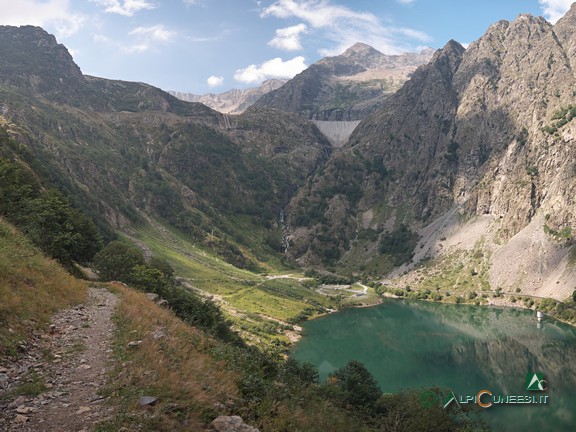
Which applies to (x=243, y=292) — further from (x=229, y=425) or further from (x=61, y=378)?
(x=229, y=425)

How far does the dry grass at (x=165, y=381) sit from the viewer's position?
11.4 metres

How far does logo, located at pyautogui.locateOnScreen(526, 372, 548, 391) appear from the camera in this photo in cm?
7219

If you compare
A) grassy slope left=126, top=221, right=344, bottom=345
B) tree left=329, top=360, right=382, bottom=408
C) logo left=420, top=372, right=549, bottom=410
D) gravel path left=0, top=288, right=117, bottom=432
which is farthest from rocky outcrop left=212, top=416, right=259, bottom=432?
grassy slope left=126, top=221, right=344, bottom=345

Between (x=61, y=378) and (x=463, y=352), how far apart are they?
102600 mm

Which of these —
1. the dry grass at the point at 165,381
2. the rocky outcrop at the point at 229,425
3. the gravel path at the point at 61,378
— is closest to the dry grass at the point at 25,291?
the gravel path at the point at 61,378

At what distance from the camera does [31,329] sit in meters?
17.8

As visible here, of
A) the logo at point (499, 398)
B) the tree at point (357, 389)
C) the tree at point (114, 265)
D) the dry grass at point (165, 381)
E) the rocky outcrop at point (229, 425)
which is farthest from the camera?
the logo at point (499, 398)

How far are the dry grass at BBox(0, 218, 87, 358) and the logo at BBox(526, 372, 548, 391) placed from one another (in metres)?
77.4

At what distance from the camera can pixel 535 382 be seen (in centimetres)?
7600

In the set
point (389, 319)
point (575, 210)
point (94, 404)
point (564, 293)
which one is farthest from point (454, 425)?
point (575, 210)

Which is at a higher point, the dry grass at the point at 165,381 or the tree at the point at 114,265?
the dry grass at the point at 165,381

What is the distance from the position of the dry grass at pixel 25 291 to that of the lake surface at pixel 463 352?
2254 inches

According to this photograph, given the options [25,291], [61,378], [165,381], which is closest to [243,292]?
[25,291]

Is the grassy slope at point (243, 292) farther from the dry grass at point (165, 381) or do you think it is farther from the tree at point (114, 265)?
the dry grass at point (165, 381)
